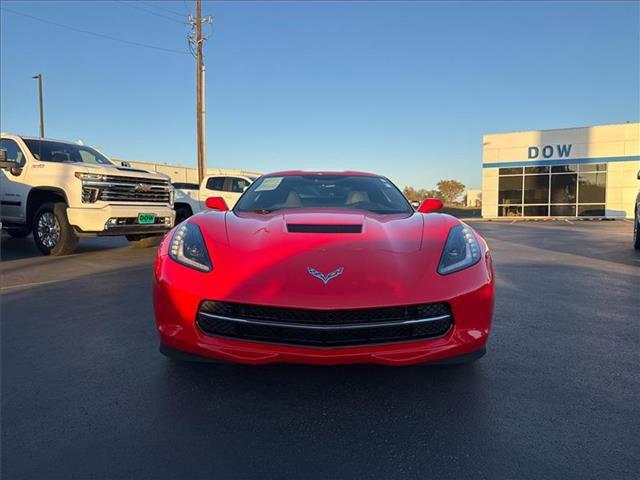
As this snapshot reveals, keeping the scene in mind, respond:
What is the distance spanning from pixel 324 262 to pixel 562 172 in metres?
28.1

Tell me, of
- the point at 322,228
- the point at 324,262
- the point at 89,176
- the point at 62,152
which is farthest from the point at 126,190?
the point at 324,262

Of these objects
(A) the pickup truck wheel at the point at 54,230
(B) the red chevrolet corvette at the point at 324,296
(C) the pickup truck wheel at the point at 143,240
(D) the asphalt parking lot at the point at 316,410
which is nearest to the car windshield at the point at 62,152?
(A) the pickup truck wheel at the point at 54,230

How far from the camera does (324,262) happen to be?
2.45m

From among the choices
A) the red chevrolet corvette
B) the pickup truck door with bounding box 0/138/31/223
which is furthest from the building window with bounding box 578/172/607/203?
the red chevrolet corvette

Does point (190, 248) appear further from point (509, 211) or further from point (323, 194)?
point (509, 211)

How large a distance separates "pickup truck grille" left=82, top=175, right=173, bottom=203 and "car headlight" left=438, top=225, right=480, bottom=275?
6.87m

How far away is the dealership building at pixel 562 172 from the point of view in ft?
81.7

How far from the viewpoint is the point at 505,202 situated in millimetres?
28062

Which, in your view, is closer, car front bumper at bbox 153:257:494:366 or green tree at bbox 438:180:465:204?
car front bumper at bbox 153:257:494:366

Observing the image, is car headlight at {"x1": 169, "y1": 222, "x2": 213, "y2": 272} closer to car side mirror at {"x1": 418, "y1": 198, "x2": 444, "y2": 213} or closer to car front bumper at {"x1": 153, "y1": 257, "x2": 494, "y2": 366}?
car front bumper at {"x1": 153, "y1": 257, "x2": 494, "y2": 366}

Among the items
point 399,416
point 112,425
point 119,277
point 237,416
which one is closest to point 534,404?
point 399,416

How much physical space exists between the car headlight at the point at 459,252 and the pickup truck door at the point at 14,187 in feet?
26.6

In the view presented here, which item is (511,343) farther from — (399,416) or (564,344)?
(399,416)

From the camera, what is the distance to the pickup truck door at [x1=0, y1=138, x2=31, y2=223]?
829cm
